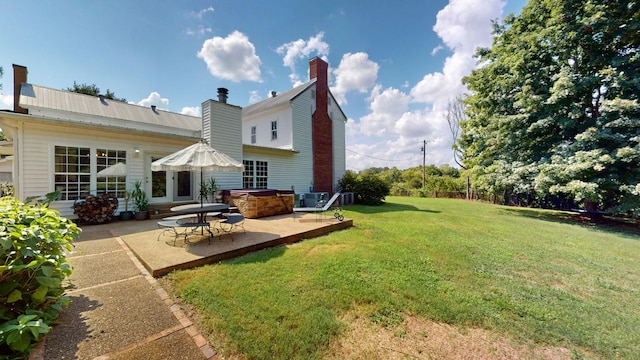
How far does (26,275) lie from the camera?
7.34 feet

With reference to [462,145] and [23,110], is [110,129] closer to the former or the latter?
[23,110]

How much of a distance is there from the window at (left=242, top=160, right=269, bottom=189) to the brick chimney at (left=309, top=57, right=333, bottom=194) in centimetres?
360

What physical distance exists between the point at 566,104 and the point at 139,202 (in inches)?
760

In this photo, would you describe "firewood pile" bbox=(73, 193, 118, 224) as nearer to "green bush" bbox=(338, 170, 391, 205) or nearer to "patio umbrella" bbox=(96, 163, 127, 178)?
"patio umbrella" bbox=(96, 163, 127, 178)

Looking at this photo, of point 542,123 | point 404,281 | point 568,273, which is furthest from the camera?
point 542,123

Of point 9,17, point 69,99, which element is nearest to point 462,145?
point 9,17

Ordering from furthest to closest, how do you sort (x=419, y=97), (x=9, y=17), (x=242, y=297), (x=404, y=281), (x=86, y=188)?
(x=419, y=97), (x=86, y=188), (x=9, y=17), (x=404, y=281), (x=242, y=297)

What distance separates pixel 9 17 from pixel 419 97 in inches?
834

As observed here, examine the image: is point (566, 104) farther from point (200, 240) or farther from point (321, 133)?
point (200, 240)

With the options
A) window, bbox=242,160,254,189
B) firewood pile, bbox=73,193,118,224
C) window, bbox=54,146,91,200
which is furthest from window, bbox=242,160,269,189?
window, bbox=54,146,91,200

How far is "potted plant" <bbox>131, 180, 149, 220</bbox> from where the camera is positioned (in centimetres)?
833

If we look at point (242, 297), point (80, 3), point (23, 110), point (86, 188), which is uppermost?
point (80, 3)

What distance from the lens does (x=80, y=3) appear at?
7711mm

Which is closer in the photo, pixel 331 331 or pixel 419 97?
pixel 331 331
